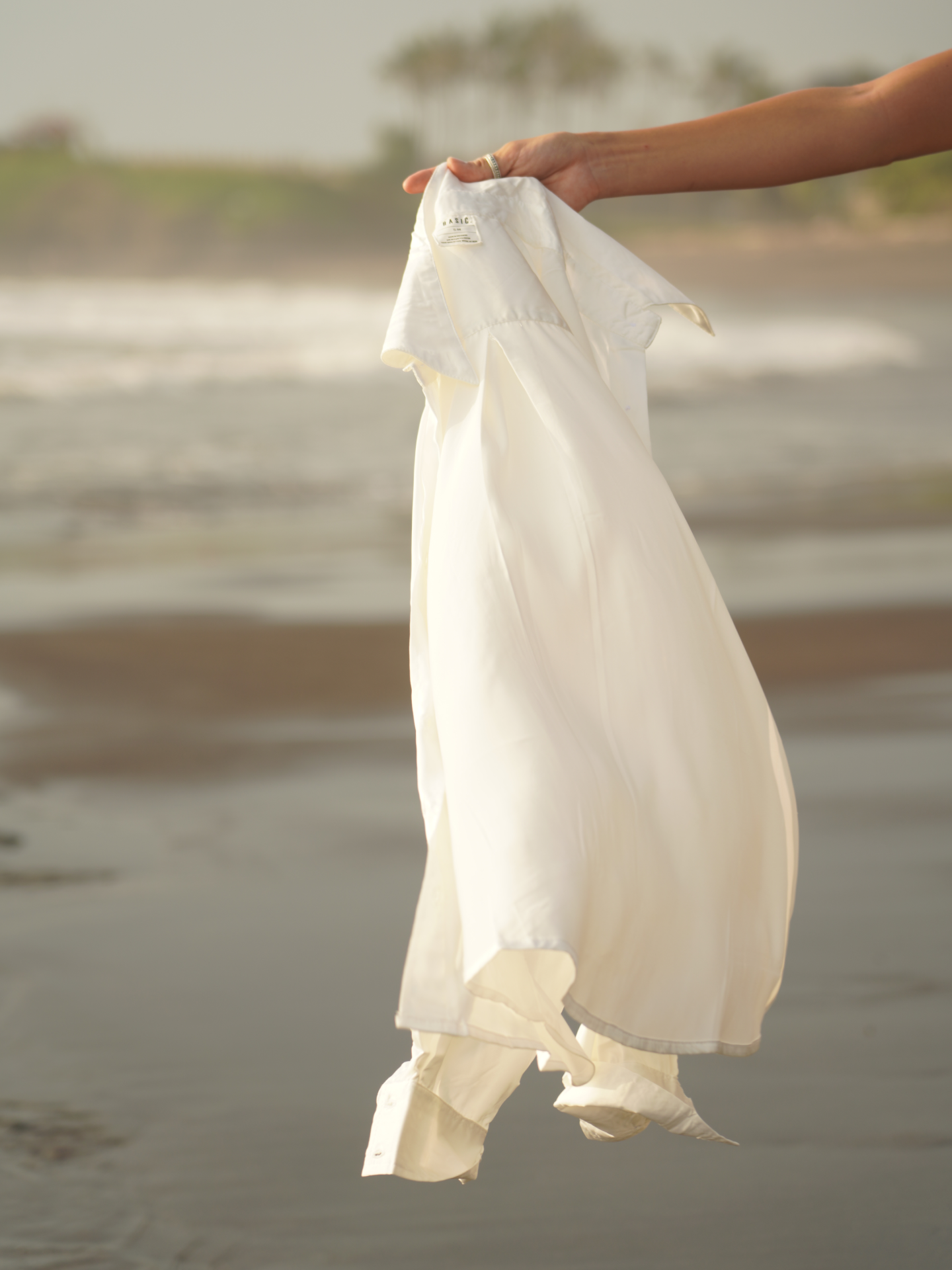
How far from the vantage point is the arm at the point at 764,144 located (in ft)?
5.36

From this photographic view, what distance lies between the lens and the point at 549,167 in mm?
1699

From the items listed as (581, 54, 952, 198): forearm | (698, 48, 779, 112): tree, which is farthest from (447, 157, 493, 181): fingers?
(698, 48, 779, 112): tree

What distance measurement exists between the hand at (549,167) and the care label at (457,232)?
0.28 ft

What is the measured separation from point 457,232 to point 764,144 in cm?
41

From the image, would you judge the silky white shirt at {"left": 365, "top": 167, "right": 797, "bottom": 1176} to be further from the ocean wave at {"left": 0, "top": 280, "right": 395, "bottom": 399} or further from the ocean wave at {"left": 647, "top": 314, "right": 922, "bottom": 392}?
the ocean wave at {"left": 647, "top": 314, "right": 922, "bottom": 392}

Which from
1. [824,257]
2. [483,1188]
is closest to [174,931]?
[483,1188]

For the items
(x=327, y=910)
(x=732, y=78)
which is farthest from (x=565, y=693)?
(x=732, y=78)

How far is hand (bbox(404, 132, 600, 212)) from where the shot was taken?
1685 mm

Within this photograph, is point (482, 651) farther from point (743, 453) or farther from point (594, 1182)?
point (743, 453)

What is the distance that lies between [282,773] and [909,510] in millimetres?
5794

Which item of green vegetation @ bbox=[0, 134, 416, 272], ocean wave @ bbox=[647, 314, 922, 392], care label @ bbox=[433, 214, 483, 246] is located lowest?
care label @ bbox=[433, 214, 483, 246]

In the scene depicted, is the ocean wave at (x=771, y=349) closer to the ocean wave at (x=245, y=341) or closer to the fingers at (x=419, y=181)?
the ocean wave at (x=245, y=341)

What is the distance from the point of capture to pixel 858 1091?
6.82 feet

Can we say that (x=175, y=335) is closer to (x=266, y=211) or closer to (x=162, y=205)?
(x=162, y=205)
